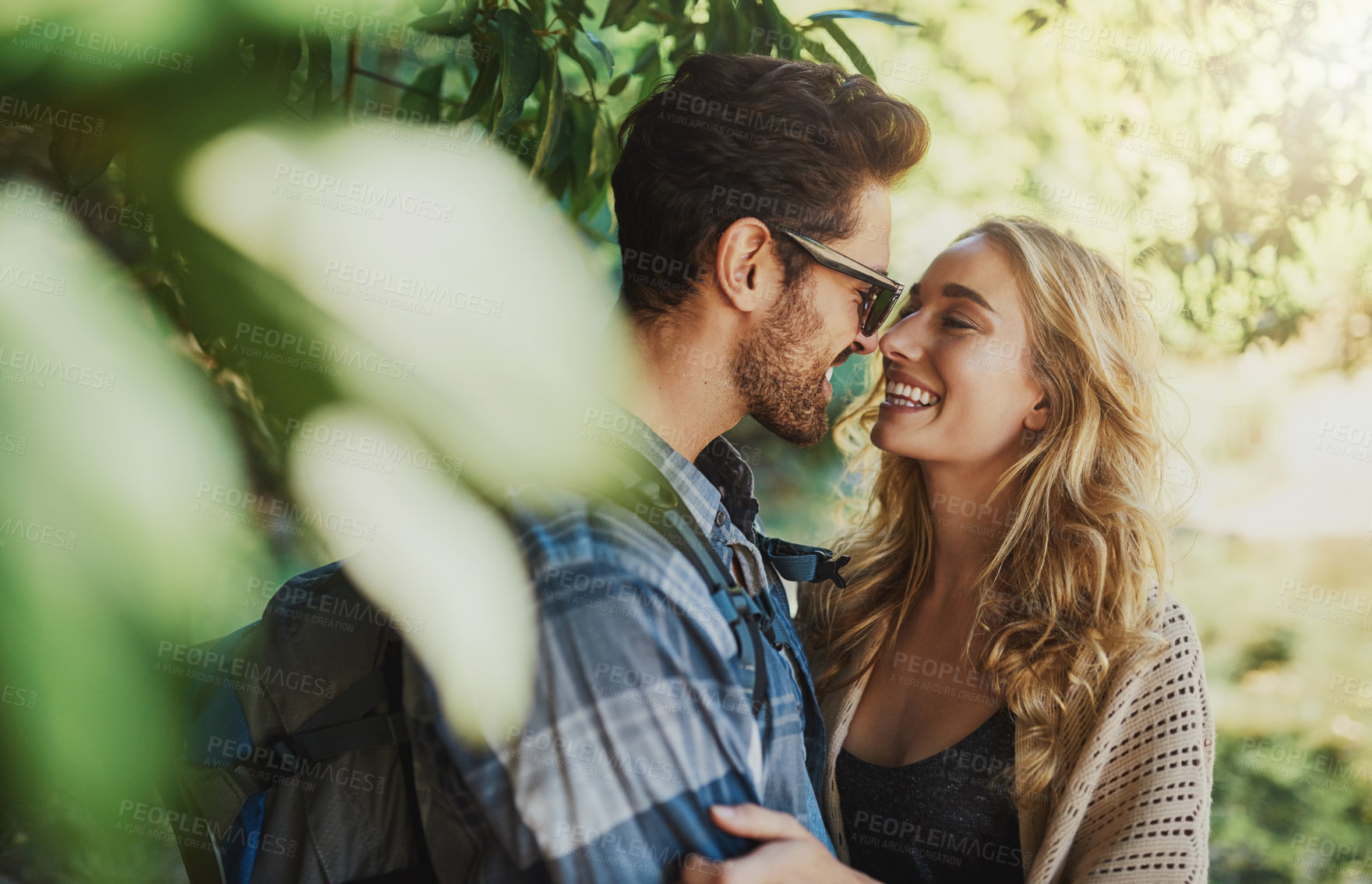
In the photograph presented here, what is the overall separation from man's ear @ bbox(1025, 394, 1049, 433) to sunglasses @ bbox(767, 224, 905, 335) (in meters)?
0.42

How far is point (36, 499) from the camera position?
1.16 metres

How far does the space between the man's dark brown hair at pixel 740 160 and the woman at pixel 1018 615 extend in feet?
1.14

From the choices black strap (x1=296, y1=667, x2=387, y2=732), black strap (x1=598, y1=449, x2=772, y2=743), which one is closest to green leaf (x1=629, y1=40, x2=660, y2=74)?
black strap (x1=598, y1=449, x2=772, y2=743)

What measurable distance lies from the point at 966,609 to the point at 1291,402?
5.39 feet

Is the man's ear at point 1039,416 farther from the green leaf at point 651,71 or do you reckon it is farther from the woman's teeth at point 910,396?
the green leaf at point 651,71

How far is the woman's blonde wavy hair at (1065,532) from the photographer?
1.51 m

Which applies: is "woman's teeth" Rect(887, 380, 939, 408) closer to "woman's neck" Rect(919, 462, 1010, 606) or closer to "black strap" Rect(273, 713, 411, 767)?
"woman's neck" Rect(919, 462, 1010, 606)

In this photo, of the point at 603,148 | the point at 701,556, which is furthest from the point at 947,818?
the point at 603,148

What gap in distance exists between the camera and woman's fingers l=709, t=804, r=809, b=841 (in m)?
1.08

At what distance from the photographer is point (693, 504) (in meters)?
1.31

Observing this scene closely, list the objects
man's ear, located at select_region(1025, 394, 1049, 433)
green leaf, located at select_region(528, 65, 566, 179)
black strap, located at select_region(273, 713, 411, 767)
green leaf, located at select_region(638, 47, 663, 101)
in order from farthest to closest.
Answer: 1. man's ear, located at select_region(1025, 394, 1049, 433)
2. green leaf, located at select_region(638, 47, 663, 101)
3. green leaf, located at select_region(528, 65, 566, 179)
4. black strap, located at select_region(273, 713, 411, 767)

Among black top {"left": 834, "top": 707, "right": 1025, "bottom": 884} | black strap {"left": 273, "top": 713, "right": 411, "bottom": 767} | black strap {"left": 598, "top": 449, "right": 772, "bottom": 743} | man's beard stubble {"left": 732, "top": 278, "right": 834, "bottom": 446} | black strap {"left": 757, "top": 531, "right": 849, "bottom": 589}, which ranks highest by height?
man's beard stubble {"left": 732, "top": 278, "right": 834, "bottom": 446}

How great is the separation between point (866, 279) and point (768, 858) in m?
0.82

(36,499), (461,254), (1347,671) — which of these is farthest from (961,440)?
(1347,671)
